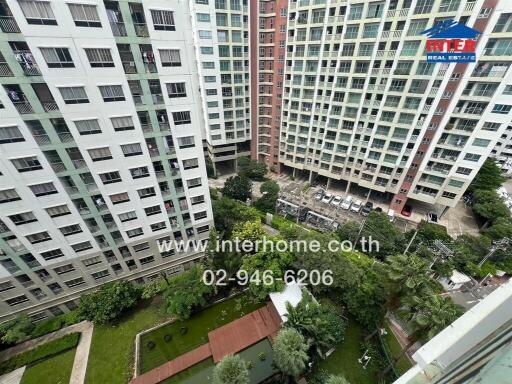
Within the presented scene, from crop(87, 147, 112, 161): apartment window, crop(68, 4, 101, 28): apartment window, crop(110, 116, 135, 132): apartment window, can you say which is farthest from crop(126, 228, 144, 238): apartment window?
crop(68, 4, 101, 28): apartment window

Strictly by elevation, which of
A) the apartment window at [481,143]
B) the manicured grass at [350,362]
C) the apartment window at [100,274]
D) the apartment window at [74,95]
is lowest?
the manicured grass at [350,362]

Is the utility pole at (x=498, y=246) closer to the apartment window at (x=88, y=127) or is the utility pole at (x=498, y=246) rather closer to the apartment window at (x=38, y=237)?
the apartment window at (x=88, y=127)

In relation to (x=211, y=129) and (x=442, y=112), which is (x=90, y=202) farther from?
(x=442, y=112)

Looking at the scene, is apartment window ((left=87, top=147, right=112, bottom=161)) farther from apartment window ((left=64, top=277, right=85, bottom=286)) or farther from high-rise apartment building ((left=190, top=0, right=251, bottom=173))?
high-rise apartment building ((left=190, top=0, right=251, bottom=173))

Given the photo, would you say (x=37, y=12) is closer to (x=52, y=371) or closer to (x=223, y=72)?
(x=52, y=371)

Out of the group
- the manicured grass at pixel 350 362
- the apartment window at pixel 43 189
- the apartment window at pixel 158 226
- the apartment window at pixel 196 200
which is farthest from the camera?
the apartment window at pixel 196 200

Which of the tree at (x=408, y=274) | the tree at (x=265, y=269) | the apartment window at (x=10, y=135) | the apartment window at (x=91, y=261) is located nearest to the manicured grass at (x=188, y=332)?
the tree at (x=265, y=269)

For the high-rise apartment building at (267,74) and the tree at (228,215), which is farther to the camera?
the high-rise apartment building at (267,74)
